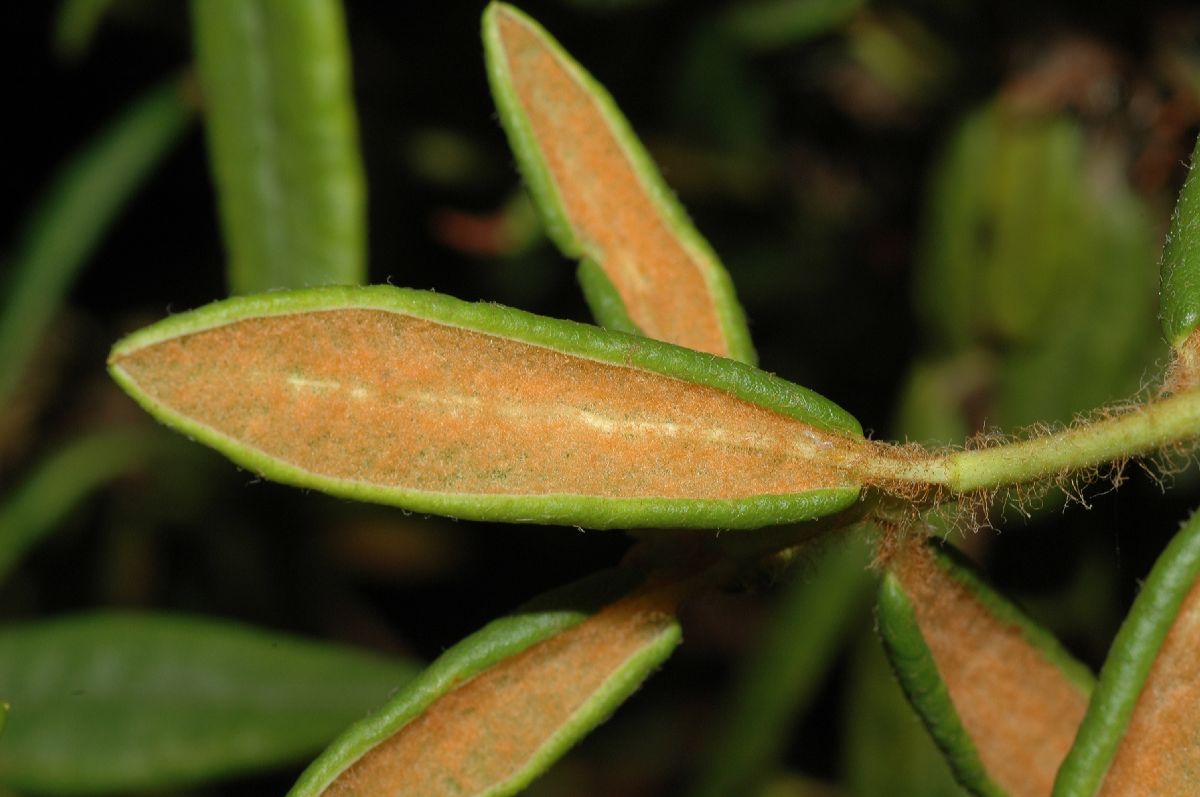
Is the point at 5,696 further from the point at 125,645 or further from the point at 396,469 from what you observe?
the point at 396,469

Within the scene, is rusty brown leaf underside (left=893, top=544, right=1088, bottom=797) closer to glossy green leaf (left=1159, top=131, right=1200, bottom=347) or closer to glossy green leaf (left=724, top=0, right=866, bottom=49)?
→ glossy green leaf (left=1159, top=131, right=1200, bottom=347)

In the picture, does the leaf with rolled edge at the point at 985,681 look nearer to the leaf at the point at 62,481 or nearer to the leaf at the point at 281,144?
the leaf at the point at 281,144

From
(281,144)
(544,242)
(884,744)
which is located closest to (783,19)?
(544,242)

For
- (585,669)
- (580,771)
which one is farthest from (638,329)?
(580,771)

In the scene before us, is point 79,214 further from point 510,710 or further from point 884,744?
point 884,744

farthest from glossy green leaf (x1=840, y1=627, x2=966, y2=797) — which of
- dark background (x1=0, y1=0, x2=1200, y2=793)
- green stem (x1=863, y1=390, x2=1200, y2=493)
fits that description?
green stem (x1=863, y1=390, x2=1200, y2=493)

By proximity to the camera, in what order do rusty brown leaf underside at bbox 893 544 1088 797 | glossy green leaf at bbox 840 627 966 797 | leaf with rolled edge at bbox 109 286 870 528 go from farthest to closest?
1. glossy green leaf at bbox 840 627 966 797
2. rusty brown leaf underside at bbox 893 544 1088 797
3. leaf with rolled edge at bbox 109 286 870 528
